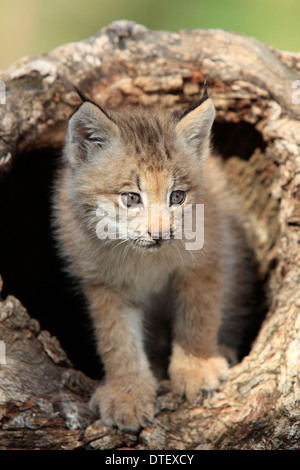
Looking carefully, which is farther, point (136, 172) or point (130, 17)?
point (130, 17)

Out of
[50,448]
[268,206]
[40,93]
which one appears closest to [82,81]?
[40,93]

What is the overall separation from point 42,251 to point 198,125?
1.76 meters

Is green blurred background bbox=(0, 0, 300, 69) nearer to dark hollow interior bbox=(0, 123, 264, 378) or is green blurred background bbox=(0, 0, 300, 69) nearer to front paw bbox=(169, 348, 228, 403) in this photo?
dark hollow interior bbox=(0, 123, 264, 378)

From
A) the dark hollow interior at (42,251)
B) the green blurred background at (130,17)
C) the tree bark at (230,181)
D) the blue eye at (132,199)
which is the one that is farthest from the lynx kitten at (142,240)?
the green blurred background at (130,17)

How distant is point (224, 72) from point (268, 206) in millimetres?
992

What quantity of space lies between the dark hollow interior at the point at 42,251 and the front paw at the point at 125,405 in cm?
69

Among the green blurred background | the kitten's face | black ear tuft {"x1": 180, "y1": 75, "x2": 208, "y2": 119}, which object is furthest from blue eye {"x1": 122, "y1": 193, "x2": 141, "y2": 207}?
the green blurred background

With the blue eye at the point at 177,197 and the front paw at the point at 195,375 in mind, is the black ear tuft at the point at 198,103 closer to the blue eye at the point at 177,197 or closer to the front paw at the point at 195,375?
the blue eye at the point at 177,197

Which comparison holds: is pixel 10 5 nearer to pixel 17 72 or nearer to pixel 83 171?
pixel 17 72

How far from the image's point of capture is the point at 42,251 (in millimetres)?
4020

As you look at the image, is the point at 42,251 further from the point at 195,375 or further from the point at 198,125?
the point at 198,125

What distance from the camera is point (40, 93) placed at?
10.7ft

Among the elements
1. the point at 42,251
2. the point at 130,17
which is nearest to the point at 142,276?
the point at 42,251

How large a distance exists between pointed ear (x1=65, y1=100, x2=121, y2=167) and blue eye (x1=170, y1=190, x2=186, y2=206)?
1.34 feet
